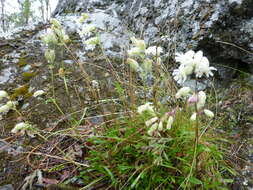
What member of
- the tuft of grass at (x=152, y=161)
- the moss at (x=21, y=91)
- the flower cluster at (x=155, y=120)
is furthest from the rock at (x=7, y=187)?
the moss at (x=21, y=91)

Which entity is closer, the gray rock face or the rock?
the rock

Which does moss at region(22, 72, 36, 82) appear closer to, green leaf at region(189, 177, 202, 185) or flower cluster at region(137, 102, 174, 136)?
flower cluster at region(137, 102, 174, 136)

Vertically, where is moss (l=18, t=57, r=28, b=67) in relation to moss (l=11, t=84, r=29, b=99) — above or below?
above

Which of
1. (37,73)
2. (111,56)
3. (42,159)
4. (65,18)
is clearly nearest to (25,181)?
(42,159)

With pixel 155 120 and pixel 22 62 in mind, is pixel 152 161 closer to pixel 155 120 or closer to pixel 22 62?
pixel 155 120

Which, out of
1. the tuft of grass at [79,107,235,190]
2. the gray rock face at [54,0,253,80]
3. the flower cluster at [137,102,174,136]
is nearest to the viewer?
the flower cluster at [137,102,174,136]

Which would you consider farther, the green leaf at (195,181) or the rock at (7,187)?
the rock at (7,187)

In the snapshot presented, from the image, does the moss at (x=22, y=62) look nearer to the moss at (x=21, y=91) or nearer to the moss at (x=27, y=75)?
the moss at (x=27, y=75)

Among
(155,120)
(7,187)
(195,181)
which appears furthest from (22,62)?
(195,181)

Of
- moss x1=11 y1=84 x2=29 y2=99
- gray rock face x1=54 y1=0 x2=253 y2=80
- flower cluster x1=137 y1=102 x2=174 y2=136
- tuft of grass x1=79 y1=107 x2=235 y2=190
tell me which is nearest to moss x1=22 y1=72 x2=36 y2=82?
moss x1=11 y1=84 x2=29 y2=99

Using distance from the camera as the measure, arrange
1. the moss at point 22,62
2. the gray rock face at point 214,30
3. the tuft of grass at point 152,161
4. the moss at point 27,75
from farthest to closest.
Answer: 1. the moss at point 22,62
2. the moss at point 27,75
3. the gray rock face at point 214,30
4. the tuft of grass at point 152,161

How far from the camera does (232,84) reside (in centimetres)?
298

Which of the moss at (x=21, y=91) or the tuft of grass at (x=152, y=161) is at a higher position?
the tuft of grass at (x=152, y=161)

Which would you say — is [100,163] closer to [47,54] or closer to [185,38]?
[47,54]
